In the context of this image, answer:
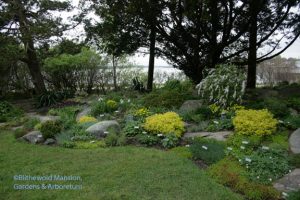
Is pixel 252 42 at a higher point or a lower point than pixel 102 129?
higher

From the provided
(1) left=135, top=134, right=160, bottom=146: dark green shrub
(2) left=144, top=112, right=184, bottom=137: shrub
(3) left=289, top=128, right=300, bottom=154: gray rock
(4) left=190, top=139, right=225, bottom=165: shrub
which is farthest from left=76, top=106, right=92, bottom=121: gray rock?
(3) left=289, top=128, right=300, bottom=154: gray rock

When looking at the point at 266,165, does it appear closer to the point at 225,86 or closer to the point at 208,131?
the point at 208,131

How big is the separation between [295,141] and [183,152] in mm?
1880

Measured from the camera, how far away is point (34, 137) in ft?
20.9

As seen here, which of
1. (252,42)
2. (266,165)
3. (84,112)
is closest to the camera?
(266,165)

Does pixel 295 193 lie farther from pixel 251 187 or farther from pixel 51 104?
pixel 51 104

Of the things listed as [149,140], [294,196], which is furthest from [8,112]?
[294,196]

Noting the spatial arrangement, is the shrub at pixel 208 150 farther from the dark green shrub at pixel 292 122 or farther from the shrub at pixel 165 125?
the dark green shrub at pixel 292 122

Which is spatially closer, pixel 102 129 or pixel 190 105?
pixel 102 129

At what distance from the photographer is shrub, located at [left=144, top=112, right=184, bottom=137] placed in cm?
586

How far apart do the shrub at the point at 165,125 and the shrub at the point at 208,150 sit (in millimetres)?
534

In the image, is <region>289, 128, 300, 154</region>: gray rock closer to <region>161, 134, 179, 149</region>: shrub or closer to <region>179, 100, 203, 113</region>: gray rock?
<region>161, 134, 179, 149</region>: shrub

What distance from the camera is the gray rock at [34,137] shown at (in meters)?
6.25

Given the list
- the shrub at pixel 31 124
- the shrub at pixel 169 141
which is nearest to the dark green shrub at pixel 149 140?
the shrub at pixel 169 141
